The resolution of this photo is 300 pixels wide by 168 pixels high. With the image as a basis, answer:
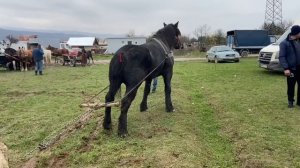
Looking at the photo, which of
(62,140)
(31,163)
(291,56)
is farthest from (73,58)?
(31,163)

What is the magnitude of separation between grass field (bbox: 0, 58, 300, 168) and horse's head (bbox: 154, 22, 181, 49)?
5.29ft

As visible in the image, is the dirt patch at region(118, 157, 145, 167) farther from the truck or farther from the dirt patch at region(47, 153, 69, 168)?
the truck

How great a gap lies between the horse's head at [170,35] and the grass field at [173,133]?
161 centimetres

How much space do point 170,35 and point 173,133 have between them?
2.90 metres

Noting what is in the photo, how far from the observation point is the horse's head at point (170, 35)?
9.33 metres

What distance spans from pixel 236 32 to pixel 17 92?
29.9m

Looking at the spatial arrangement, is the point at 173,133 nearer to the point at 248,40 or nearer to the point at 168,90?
the point at 168,90

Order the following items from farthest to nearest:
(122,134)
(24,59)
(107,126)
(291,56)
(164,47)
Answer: (24,59) → (291,56) → (164,47) → (107,126) → (122,134)

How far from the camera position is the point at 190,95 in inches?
488

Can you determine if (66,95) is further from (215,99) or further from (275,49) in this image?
(275,49)

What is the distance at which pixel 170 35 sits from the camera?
9.42 meters

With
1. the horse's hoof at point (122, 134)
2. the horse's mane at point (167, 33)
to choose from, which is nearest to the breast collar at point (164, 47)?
the horse's mane at point (167, 33)

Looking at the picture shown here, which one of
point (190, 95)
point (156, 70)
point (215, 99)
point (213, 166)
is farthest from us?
point (190, 95)

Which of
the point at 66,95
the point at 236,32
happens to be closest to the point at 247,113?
the point at 66,95
